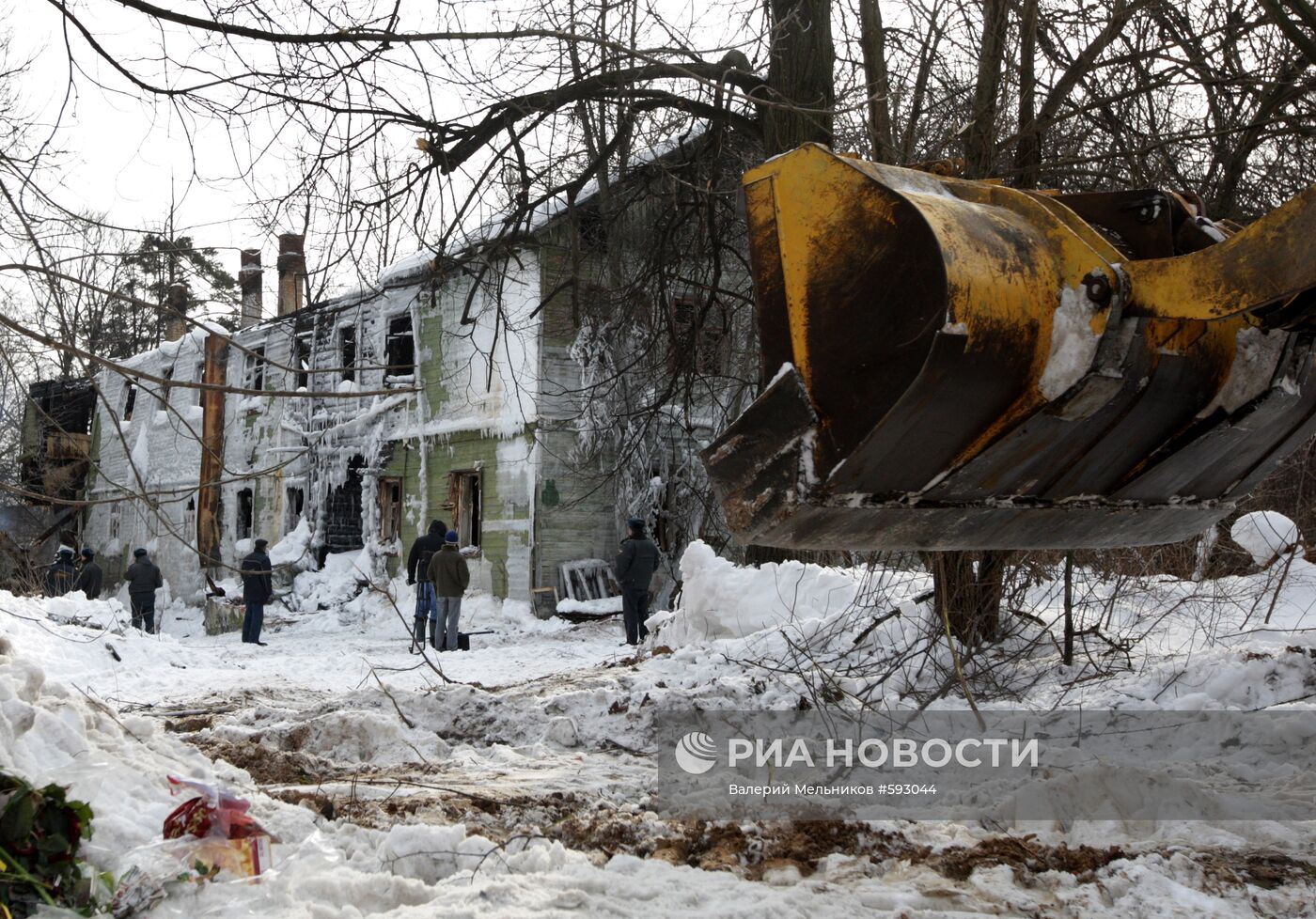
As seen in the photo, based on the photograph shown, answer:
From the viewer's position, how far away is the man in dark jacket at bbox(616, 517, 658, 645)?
46.2ft

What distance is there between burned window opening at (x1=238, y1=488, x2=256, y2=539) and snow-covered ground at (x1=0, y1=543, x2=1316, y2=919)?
16.1m

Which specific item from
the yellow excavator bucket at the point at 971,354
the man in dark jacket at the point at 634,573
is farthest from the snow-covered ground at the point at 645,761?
the man in dark jacket at the point at 634,573

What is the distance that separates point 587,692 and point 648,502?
41.0 feet

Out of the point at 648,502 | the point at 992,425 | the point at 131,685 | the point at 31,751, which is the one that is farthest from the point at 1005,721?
the point at 648,502

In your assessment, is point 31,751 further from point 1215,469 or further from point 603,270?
point 603,270

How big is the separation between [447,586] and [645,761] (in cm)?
781

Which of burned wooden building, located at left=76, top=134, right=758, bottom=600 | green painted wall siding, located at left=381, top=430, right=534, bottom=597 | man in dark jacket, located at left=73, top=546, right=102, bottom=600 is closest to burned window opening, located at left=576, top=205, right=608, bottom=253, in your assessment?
burned wooden building, located at left=76, top=134, right=758, bottom=600

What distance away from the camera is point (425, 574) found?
1483 cm

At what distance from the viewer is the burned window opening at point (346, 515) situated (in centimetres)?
2300

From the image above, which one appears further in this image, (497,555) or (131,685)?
(497,555)

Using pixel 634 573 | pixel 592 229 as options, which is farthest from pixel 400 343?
pixel 592 229

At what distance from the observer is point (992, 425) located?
282 centimetres

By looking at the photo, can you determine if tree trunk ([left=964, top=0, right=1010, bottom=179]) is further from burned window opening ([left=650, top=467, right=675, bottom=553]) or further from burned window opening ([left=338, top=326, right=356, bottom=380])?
burned window opening ([left=338, top=326, right=356, bottom=380])

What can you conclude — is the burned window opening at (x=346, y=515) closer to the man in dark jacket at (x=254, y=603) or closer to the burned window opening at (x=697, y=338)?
the man in dark jacket at (x=254, y=603)
